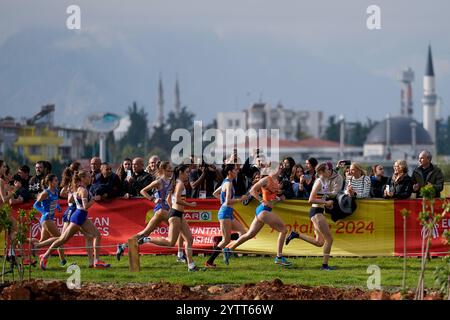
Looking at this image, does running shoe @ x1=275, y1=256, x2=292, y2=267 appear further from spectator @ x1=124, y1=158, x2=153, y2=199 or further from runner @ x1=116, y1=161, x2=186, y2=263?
spectator @ x1=124, y1=158, x2=153, y2=199

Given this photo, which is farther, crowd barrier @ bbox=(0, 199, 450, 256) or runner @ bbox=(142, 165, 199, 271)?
crowd barrier @ bbox=(0, 199, 450, 256)

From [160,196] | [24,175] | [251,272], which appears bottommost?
[251,272]

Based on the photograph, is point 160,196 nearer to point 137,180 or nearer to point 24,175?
point 137,180

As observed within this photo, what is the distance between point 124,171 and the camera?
2319cm

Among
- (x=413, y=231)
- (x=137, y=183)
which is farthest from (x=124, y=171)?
(x=413, y=231)

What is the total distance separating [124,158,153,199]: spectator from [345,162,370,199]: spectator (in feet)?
12.1

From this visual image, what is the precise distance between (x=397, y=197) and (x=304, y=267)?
252 cm

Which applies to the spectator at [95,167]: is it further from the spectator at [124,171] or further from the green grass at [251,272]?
the green grass at [251,272]

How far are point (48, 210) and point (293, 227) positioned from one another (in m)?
4.42

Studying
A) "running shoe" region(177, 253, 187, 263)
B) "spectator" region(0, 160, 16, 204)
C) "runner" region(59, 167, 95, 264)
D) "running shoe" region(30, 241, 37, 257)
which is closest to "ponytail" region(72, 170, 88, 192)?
"runner" region(59, 167, 95, 264)

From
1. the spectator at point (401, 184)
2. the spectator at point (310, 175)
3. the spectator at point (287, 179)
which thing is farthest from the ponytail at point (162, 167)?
the spectator at point (401, 184)

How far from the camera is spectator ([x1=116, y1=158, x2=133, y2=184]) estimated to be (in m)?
22.9

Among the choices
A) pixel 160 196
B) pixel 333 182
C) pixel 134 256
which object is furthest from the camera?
pixel 160 196

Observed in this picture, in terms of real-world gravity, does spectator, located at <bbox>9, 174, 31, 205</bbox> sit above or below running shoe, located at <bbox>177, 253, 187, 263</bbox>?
above
